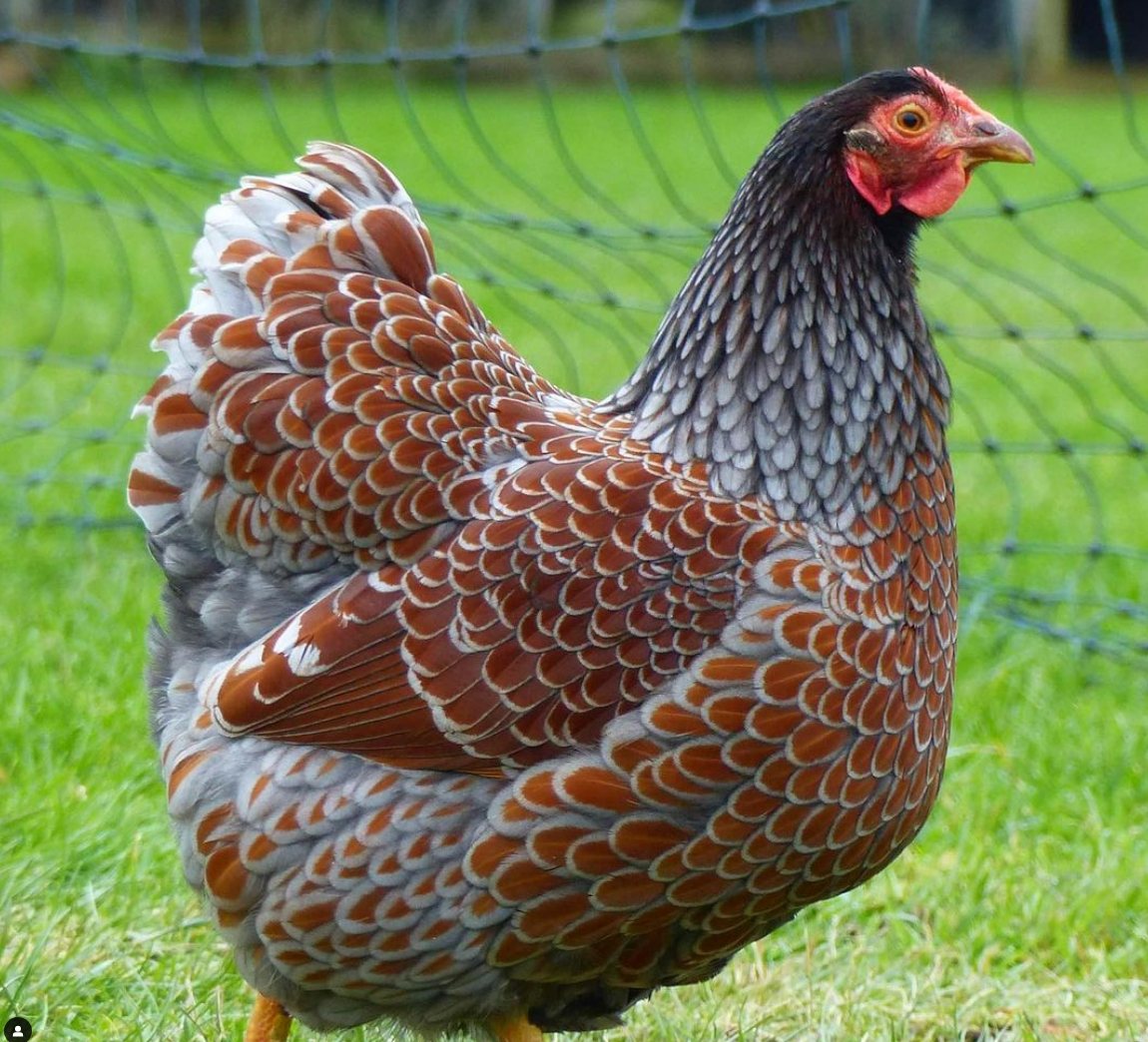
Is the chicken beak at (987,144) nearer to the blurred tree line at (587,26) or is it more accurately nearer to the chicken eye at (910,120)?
the chicken eye at (910,120)

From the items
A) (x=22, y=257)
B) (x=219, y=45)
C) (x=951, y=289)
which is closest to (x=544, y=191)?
(x=951, y=289)

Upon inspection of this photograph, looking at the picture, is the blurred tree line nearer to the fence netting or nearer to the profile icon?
the fence netting

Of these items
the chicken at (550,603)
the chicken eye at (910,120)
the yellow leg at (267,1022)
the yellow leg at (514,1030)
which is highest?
the chicken eye at (910,120)

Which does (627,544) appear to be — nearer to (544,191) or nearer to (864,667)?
(864,667)

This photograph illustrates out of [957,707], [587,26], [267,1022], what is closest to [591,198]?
[957,707]

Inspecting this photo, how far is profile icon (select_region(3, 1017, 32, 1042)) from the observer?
233cm

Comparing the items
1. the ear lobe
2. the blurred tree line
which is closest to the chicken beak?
the ear lobe

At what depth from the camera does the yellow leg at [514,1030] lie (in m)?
2.27

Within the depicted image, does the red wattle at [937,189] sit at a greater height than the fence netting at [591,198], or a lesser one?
greater

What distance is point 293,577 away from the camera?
226 cm

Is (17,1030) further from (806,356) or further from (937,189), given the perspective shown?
(937,189)

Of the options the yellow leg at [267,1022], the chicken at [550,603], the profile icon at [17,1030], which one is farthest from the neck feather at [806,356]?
the profile icon at [17,1030]

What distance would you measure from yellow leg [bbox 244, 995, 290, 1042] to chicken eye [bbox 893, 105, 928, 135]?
5.11 feet

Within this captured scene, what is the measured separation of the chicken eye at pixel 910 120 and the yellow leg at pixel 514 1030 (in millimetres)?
1358
